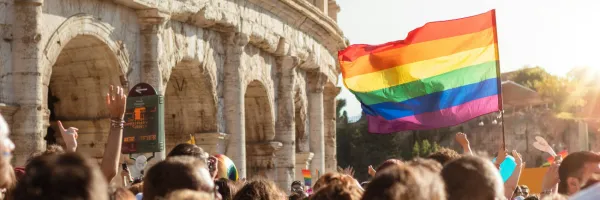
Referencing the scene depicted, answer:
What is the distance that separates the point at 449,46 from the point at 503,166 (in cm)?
622

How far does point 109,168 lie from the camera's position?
6129 millimetres

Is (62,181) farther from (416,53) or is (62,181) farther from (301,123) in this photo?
(301,123)

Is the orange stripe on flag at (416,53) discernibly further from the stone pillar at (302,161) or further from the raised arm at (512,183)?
the stone pillar at (302,161)

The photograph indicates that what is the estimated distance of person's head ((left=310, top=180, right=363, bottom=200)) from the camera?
5.68 m

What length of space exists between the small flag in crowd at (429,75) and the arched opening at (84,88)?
420 cm

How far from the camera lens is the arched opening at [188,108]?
875 inches

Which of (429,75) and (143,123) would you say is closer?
(143,123)

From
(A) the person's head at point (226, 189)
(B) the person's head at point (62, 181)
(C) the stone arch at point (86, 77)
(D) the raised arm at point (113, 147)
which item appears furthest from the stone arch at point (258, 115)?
(B) the person's head at point (62, 181)

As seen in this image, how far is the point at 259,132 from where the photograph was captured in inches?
1043

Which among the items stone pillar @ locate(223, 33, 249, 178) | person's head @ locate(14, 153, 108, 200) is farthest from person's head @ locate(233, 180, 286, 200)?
stone pillar @ locate(223, 33, 249, 178)

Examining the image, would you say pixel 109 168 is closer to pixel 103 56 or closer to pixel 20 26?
pixel 20 26

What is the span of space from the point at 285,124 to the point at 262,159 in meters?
1.00

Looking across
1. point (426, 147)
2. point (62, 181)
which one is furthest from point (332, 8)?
point (62, 181)

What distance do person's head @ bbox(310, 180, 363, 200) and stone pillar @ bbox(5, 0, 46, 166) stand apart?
10.1 m
